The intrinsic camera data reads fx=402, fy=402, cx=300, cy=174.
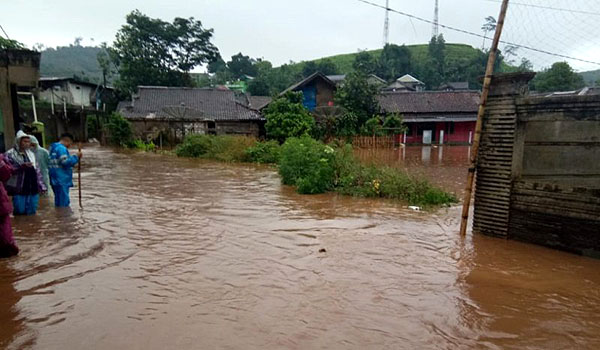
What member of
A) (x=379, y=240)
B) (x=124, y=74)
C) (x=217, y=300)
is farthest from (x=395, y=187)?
(x=124, y=74)

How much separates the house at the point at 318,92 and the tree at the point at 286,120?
29.1 ft

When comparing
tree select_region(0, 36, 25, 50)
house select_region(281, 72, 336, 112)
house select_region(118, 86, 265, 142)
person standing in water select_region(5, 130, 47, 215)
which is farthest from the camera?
house select_region(281, 72, 336, 112)

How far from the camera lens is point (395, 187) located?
9992 millimetres

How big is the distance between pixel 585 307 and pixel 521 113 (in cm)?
297

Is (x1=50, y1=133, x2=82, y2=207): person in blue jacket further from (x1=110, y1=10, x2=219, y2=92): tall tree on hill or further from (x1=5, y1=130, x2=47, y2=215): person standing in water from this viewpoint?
(x1=110, y1=10, x2=219, y2=92): tall tree on hill

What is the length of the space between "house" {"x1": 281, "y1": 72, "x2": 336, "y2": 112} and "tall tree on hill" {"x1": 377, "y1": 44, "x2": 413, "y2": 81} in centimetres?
2956

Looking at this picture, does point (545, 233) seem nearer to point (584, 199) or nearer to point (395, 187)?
point (584, 199)

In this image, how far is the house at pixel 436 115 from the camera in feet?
114

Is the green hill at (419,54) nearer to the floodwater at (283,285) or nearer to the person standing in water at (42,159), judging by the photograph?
the person standing in water at (42,159)

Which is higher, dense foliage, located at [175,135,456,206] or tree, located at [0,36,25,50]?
tree, located at [0,36,25,50]

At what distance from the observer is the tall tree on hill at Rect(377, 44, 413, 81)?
197 ft

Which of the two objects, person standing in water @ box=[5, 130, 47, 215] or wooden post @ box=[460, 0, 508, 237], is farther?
person standing in water @ box=[5, 130, 47, 215]

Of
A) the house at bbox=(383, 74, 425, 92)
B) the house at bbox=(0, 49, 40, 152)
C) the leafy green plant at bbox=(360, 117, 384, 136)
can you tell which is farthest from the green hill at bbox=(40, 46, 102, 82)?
the house at bbox=(0, 49, 40, 152)

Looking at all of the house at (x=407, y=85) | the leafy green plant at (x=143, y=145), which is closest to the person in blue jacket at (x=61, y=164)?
the leafy green plant at (x=143, y=145)
